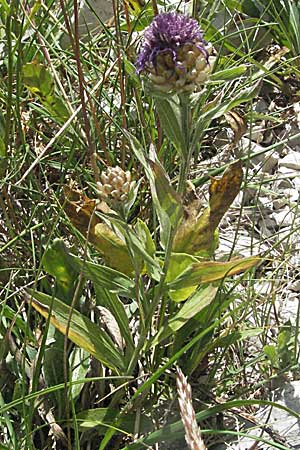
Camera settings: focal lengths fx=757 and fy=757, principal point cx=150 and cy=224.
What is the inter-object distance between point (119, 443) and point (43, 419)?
119 millimetres

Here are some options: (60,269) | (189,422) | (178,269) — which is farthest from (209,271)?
(189,422)

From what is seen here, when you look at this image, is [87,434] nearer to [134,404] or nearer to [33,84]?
[134,404]

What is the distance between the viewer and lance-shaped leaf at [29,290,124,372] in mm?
1099

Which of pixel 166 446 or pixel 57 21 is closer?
pixel 166 446

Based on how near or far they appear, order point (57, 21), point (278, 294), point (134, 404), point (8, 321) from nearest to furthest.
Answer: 1. point (134, 404)
2. point (8, 321)
3. point (278, 294)
4. point (57, 21)

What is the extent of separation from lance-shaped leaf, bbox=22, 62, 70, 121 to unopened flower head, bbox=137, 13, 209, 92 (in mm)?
501

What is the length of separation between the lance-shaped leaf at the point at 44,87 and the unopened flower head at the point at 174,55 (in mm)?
501

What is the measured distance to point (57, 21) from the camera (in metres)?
1.55

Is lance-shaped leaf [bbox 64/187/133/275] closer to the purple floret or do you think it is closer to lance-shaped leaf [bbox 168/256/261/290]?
lance-shaped leaf [bbox 168/256/261/290]

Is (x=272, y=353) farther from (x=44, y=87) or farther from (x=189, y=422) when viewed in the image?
(x=44, y=87)

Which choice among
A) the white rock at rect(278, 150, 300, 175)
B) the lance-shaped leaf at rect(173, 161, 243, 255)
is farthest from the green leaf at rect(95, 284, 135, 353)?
the white rock at rect(278, 150, 300, 175)

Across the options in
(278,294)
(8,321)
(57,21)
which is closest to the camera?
(8,321)

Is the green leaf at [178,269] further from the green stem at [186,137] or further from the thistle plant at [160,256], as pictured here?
the green stem at [186,137]

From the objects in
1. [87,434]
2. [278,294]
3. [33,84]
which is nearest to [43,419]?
[87,434]
